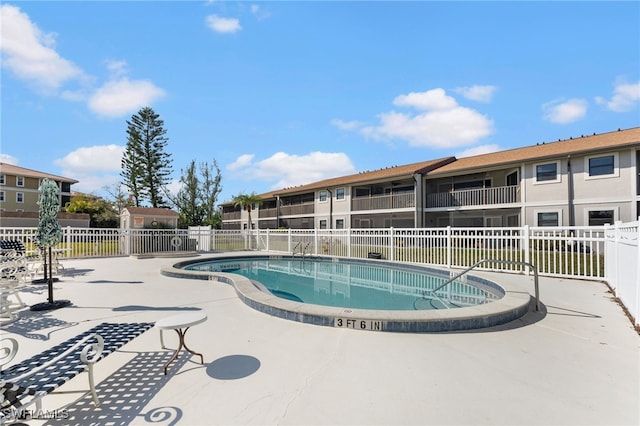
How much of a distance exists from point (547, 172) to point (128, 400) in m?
20.5

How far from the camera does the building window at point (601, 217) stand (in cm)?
1478

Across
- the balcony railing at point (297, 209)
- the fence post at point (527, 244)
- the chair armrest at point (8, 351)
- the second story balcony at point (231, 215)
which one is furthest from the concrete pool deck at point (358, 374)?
the second story balcony at point (231, 215)

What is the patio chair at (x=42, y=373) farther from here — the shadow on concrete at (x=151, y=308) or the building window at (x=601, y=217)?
the building window at (x=601, y=217)

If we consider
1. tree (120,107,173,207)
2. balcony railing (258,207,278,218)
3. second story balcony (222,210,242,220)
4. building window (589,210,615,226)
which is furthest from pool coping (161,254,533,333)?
tree (120,107,173,207)

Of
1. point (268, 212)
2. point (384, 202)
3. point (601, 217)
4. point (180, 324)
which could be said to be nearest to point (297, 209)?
point (268, 212)

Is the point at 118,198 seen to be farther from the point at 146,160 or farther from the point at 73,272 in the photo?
the point at 73,272

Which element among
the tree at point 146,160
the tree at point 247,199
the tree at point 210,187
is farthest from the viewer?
the tree at point 210,187

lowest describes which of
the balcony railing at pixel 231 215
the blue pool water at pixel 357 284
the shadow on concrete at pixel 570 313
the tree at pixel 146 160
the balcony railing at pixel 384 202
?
the blue pool water at pixel 357 284

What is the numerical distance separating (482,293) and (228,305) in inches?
262

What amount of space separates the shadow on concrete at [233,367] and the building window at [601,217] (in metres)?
18.4

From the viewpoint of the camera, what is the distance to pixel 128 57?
10469 mm

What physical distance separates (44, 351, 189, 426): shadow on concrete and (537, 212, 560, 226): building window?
19439 mm

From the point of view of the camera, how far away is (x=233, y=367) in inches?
133

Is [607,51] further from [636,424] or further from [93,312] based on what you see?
[93,312]
